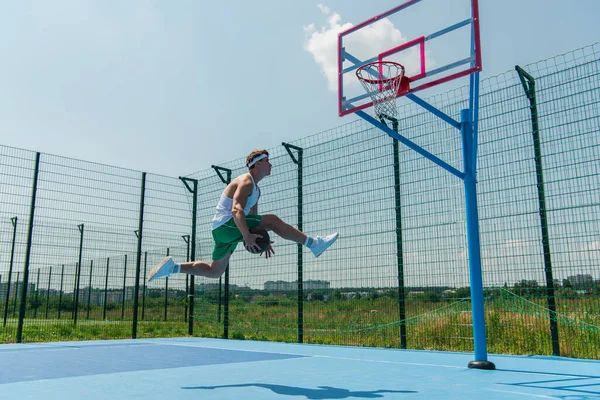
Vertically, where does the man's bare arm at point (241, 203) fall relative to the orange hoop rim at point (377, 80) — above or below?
below

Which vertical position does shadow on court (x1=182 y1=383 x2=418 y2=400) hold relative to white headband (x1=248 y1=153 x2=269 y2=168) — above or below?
below

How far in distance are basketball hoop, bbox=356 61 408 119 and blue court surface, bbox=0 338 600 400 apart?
8.53 feet

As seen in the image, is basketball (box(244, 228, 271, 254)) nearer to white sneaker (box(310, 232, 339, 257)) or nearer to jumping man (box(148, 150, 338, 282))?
jumping man (box(148, 150, 338, 282))

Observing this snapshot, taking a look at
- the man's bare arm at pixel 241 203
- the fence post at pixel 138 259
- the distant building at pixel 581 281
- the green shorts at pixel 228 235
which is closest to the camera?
the man's bare arm at pixel 241 203

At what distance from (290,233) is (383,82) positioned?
1.99 meters

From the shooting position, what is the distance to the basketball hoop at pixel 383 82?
205 inches

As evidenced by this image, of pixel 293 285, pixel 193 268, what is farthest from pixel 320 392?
pixel 293 285

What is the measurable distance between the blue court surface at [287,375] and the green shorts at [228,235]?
3.63 ft

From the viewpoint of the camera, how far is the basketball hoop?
17.1ft

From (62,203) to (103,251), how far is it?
4.37ft


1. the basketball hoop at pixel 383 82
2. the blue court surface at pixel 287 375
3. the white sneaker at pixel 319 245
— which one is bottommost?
the blue court surface at pixel 287 375

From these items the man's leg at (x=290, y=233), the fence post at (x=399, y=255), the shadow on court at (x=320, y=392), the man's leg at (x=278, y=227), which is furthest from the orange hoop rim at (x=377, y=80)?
the shadow on court at (x=320, y=392)

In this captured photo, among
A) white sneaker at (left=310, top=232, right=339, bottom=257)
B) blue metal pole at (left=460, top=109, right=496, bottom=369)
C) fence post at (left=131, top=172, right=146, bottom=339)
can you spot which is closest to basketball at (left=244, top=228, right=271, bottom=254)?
white sneaker at (left=310, top=232, right=339, bottom=257)

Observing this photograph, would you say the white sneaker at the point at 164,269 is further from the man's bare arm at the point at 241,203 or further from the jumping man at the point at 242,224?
the man's bare arm at the point at 241,203
